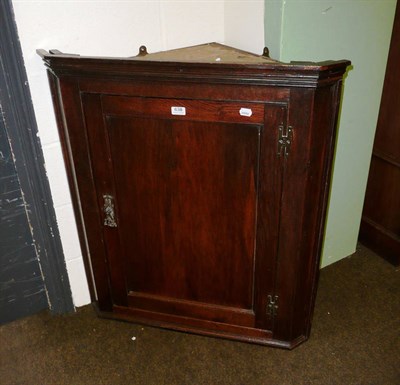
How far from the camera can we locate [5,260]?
1.83 meters

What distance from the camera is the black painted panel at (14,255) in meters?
1.67

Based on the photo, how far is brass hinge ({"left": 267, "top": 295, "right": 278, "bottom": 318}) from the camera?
5.61 feet

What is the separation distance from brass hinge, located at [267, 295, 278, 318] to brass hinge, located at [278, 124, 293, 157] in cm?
61

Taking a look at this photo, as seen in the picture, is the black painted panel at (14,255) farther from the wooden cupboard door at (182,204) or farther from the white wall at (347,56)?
the white wall at (347,56)

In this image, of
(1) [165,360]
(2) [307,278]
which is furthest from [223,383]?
(2) [307,278]

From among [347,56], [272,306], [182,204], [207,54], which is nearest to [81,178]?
[182,204]

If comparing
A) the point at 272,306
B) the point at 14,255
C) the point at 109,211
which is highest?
the point at 109,211

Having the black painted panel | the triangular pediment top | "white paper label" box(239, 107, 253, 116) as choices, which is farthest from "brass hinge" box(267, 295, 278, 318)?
the black painted panel

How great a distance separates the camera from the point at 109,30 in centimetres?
156

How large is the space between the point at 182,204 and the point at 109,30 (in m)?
0.67

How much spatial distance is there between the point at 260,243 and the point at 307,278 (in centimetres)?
24

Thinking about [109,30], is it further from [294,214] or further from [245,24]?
[294,214]

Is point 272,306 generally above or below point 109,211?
below

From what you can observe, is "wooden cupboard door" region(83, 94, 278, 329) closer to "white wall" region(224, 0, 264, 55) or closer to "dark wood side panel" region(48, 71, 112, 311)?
"dark wood side panel" region(48, 71, 112, 311)
